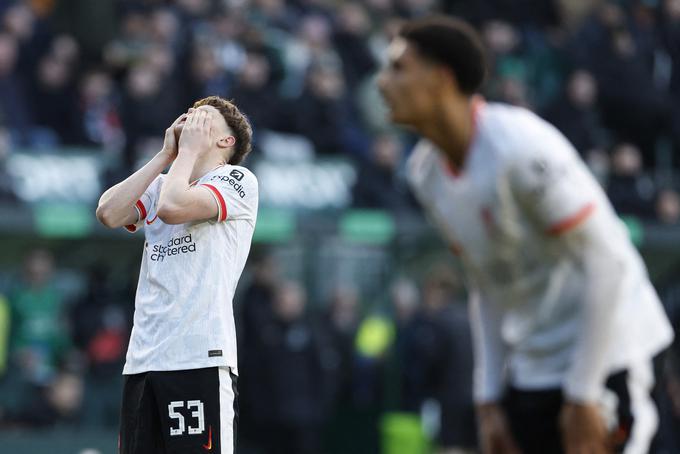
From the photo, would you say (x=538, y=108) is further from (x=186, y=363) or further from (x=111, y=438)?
(x=186, y=363)

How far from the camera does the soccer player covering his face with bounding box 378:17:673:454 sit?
4.23 meters

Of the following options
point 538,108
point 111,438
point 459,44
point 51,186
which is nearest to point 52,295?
point 51,186

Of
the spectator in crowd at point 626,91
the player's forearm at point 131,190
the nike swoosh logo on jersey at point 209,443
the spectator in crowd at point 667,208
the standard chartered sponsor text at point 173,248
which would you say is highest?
the spectator in crowd at point 626,91

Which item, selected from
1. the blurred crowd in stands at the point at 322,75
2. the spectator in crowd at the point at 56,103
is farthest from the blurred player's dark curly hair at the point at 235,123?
the spectator in crowd at the point at 56,103

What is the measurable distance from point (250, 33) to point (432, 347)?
4741 millimetres

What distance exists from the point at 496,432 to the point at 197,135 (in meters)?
2.09

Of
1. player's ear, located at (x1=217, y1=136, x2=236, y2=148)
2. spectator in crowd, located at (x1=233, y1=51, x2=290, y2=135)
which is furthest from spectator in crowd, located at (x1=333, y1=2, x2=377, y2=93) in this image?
player's ear, located at (x1=217, y1=136, x2=236, y2=148)

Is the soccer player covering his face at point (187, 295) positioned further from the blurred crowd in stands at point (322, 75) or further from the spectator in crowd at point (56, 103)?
the spectator in crowd at point (56, 103)

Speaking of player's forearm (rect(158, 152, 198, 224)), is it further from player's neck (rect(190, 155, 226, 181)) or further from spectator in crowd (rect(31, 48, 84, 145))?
spectator in crowd (rect(31, 48, 84, 145))

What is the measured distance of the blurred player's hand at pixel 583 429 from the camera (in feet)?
13.6

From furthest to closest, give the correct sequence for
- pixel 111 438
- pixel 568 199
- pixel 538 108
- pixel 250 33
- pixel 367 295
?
pixel 538 108 < pixel 250 33 < pixel 367 295 < pixel 111 438 < pixel 568 199

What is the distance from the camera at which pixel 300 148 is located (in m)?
14.3

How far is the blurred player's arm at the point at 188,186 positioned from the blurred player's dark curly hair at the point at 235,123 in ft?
0.41

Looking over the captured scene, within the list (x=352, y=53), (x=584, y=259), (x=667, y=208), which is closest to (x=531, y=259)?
(x=584, y=259)
